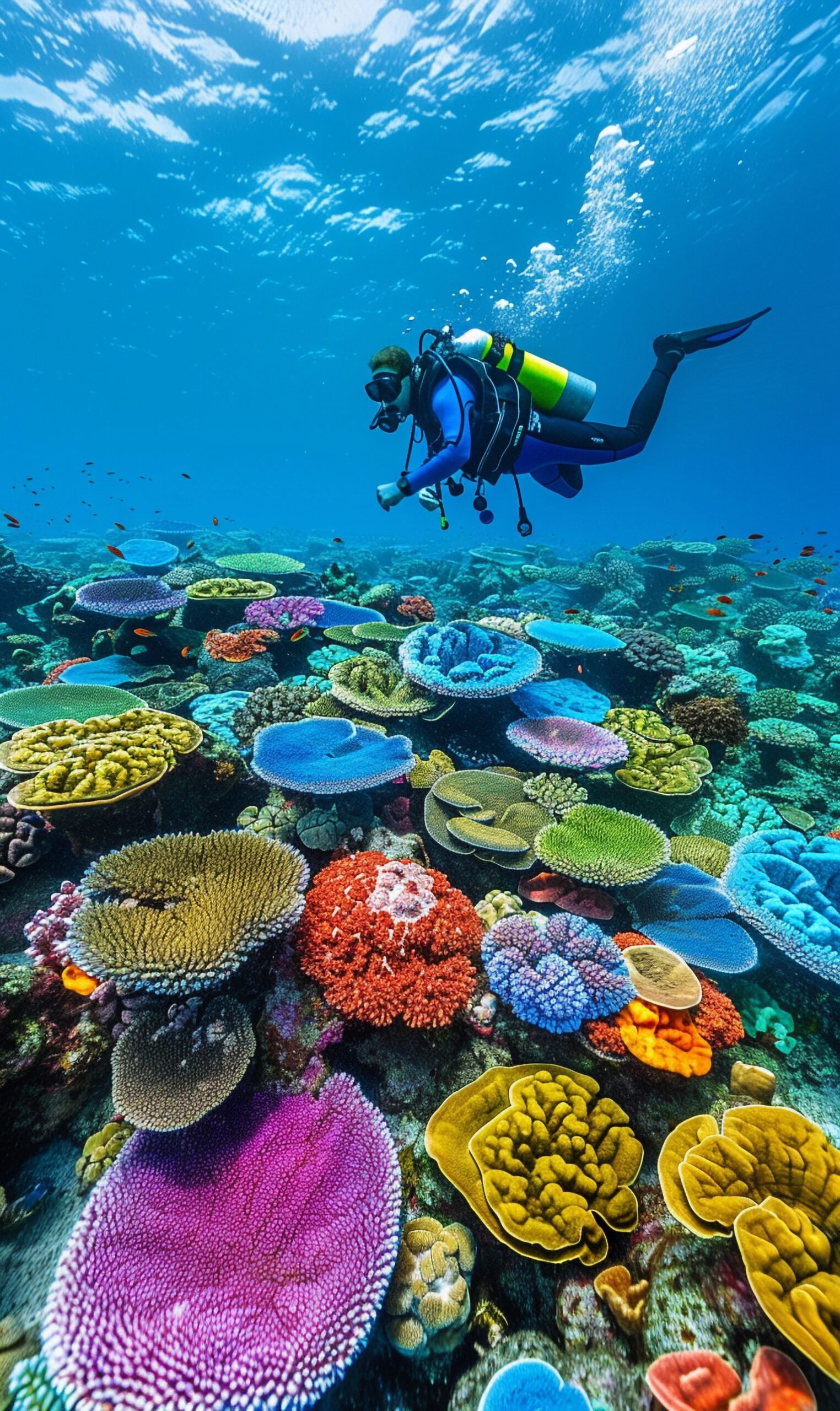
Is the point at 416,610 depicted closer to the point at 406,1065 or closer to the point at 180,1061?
the point at 406,1065

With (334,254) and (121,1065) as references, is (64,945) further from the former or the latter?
(334,254)

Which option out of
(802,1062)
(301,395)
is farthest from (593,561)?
(301,395)

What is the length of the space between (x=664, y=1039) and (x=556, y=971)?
0.79m

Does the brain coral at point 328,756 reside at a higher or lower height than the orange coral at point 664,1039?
higher

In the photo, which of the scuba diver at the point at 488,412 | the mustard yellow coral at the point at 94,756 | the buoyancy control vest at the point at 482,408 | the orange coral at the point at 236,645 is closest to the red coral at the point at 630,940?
the mustard yellow coral at the point at 94,756

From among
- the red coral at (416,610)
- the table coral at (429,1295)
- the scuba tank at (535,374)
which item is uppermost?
the scuba tank at (535,374)

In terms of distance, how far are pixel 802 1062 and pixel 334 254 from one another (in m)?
51.6

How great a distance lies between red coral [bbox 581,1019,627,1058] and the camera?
9.60ft

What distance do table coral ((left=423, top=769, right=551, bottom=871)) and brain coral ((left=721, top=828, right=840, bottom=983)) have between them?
1.67 m

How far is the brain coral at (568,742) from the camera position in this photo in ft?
Result: 15.6

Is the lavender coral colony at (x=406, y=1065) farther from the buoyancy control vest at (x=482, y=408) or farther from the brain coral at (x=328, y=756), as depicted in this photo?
the buoyancy control vest at (x=482, y=408)

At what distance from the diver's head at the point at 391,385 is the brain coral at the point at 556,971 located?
5.37 metres

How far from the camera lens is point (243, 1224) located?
7.50 feet

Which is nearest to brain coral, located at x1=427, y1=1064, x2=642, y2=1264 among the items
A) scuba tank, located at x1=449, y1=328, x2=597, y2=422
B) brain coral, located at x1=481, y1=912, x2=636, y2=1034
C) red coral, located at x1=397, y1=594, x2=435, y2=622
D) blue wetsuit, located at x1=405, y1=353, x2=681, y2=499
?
brain coral, located at x1=481, y1=912, x2=636, y2=1034
